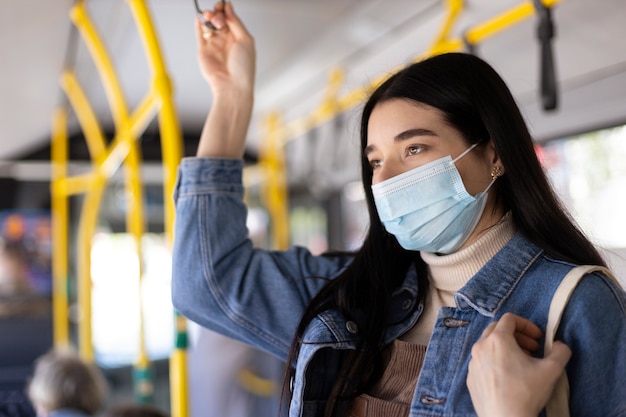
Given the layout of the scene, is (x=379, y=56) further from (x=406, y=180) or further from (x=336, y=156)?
(x=406, y=180)

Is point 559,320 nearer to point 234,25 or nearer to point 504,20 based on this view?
point 234,25

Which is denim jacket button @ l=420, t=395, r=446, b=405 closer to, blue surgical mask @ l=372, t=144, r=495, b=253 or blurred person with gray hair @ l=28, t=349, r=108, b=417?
blue surgical mask @ l=372, t=144, r=495, b=253

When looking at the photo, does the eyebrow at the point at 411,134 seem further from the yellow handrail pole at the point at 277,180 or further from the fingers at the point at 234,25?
the yellow handrail pole at the point at 277,180

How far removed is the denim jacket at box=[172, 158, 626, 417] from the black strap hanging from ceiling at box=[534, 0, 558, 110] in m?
0.74

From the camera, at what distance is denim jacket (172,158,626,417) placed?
3.25 ft

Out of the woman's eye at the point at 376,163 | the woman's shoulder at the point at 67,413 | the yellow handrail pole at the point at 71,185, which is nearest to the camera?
the woman's eye at the point at 376,163

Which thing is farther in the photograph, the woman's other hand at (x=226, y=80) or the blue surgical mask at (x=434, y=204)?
the woman's other hand at (x=226, y=80)

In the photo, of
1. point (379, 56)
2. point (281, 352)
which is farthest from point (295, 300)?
point (379, 56)

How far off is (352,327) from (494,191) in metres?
0.35

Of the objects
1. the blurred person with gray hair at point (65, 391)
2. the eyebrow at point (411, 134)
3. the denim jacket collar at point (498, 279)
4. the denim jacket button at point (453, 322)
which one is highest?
the eyebrow at point (411, 134)

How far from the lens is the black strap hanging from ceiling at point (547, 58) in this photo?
1818 mm

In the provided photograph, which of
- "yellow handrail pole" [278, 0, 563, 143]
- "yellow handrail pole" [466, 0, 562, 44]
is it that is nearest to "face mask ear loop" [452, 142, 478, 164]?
"yellow handrail pole" [278, 0, 563, 143]

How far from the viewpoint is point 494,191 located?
124 cm

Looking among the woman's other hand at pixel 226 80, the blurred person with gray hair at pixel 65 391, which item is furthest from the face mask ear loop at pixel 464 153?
the blurred person with gray hair at pixel 65 391
